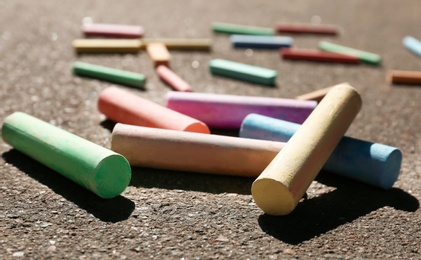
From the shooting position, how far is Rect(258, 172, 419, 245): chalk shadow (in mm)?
3971

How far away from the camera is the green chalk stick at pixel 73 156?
4125 mm

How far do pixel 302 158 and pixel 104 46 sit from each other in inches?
164

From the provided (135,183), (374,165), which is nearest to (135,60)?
(135,183)

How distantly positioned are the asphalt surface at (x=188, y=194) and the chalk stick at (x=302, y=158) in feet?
0.53

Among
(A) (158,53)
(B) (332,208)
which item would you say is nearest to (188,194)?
(B) (332,208)

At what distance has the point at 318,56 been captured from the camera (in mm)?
7883

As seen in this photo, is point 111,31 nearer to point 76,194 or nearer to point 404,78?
point 404,78

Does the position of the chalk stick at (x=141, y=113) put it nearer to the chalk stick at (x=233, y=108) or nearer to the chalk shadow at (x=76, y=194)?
the chalk stick at (x=233, y=108)

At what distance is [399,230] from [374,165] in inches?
23.2

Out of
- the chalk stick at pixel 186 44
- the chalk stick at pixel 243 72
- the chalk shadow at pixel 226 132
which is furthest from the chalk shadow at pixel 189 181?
the chalk stick at pixel 186 44

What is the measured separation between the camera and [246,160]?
4.58 metres

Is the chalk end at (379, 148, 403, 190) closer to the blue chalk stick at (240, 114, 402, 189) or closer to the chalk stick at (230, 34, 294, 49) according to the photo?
the blue chalk stick at (240, 114, 402, 189)

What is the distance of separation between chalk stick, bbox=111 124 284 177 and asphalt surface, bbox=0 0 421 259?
88 mm

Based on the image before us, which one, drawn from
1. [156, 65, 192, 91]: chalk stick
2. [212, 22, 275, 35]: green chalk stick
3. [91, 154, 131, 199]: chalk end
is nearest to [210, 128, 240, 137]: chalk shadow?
[156, 65, 192, 91]: chalk stick
